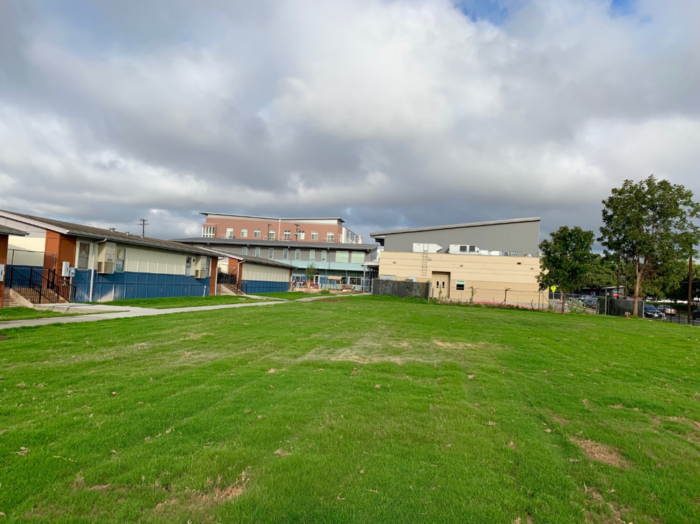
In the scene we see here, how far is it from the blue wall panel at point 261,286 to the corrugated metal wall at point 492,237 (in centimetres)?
2004

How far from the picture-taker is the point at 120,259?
25328 mm

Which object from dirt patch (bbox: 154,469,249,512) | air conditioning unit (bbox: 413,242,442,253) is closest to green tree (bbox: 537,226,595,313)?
air conditioning unit (bbox: 413,242,442,253)

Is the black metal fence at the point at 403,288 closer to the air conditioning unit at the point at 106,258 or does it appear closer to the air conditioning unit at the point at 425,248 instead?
the air conditioning unit at the point at 425,248

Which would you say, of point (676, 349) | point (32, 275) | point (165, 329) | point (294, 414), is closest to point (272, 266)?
point (32, 275)

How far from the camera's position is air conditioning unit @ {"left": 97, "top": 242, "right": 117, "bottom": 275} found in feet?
77.8

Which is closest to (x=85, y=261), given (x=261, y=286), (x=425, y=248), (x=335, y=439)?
(x=335, y=439)

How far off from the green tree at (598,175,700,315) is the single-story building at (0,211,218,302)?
41.6 meters

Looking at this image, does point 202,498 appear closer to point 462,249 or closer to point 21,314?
point 21,314

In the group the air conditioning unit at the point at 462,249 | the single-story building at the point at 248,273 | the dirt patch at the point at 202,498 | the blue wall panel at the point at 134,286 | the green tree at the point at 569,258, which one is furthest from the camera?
the air conditioning unit at the point at 462,249

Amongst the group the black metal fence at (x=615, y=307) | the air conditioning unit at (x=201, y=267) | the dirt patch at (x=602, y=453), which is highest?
the air conditioning unit at (x=201, y=267)

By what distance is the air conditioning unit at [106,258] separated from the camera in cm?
2370

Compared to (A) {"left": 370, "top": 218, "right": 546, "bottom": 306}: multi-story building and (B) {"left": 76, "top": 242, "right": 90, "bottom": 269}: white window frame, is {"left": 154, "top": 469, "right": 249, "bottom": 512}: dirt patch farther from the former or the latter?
(A) {"left": 370, "top": 218, "right": 546, "bottom": 306}: multi-story building

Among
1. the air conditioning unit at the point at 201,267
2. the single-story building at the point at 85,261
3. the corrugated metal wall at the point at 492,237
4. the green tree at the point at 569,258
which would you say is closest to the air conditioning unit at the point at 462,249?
the corrugated metal wall at the point at 492,237

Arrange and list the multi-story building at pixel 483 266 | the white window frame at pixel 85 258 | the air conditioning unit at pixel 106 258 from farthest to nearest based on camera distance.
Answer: the multi-story building at pixel 483 266 < the air conditioning unit at pixel 106 258 < the white window frame at pixel 85 258
